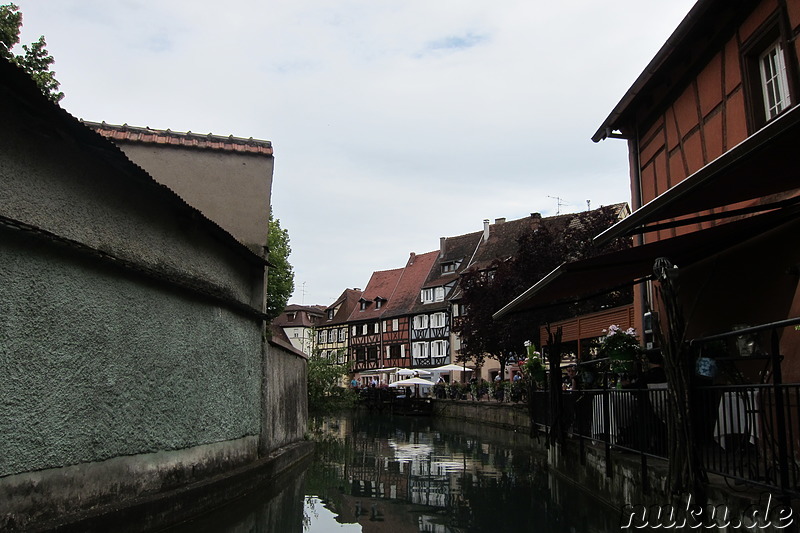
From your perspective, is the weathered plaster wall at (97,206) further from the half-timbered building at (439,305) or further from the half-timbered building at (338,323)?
the half-timbered building at (338,323)

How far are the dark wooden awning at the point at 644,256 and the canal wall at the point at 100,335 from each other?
4.58m

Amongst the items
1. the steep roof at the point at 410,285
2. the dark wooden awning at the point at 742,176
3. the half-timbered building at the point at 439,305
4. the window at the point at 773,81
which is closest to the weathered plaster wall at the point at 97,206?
the dark wooden awning at the point at 742,176

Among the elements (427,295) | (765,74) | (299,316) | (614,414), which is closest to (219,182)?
(614,414)

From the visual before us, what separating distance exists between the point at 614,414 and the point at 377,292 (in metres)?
58.9

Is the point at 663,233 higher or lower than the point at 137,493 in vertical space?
higher

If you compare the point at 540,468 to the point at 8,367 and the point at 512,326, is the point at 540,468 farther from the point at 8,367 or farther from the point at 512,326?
the point at 512,326

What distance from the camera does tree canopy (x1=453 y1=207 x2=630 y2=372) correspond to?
27.5 m

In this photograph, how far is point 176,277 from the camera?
8.91 meters

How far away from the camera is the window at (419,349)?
57.8m

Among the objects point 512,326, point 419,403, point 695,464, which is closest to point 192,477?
point 695,464

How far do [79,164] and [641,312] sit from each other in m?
10.8

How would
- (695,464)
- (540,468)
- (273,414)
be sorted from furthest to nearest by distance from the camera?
(540,468), (273,414), (695,464)

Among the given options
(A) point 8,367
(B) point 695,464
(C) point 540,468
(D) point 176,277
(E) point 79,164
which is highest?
(E) point 79,164

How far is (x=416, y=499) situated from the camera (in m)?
10.6
